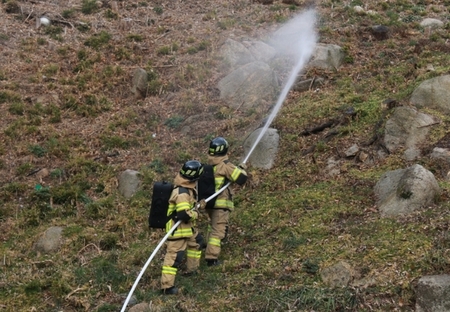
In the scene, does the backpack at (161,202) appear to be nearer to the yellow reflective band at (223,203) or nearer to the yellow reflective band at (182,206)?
the yellow reflective band at (182,206)

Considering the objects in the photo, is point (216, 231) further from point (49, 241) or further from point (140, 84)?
point (140, 84)

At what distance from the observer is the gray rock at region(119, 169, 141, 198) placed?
38.6 ft

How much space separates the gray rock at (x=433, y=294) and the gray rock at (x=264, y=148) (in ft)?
18.5

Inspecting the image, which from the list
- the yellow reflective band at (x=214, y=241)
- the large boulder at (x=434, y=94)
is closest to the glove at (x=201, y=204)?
the yellow reflective band at (x=214, y=241)

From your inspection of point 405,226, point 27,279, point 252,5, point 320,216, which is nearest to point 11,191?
point 27,279

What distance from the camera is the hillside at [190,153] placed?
7570 millimetres

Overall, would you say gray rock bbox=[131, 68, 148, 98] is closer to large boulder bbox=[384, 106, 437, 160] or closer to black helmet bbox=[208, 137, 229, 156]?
black helmet bbox=[208, 137, 229, 156]

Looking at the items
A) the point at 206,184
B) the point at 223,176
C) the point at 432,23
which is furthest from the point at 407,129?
the point at 432,23

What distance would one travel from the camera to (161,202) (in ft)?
26.1

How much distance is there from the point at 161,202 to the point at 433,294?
3.97 metres

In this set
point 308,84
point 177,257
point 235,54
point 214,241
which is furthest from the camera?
point 235,54

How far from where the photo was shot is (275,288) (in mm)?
7270

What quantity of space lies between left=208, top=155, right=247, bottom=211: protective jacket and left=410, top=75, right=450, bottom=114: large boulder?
16.3ft

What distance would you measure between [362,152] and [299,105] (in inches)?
126
